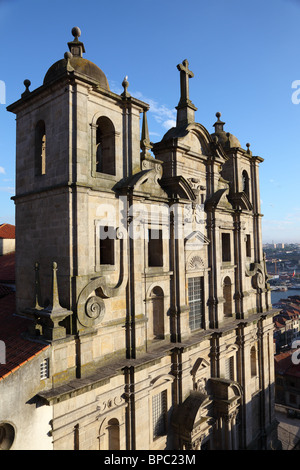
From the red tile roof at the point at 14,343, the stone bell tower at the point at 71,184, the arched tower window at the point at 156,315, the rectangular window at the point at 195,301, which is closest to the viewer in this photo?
the red tile roof at the point at 14,343

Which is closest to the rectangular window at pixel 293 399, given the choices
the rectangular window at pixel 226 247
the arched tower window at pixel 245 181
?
the rectangular window at pixel 226 247

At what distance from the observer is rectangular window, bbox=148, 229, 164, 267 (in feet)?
59.8

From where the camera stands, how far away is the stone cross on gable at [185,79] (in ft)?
71.5

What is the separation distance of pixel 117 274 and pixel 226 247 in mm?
12202

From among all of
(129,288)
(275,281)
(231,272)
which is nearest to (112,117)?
(129,288)

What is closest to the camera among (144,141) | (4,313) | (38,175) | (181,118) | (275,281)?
(38,175)

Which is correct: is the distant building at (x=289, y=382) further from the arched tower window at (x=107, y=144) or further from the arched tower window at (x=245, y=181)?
the arched tower window at (x=107, y=144)

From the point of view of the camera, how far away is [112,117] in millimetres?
15836

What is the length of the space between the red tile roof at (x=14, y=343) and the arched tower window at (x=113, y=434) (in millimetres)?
5608

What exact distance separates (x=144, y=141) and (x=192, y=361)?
531 inches

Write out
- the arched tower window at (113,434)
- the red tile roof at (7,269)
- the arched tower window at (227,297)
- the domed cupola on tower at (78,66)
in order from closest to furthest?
the arched tower window at (113,434)
the domed cupola on tower at (78,66)
the red tile roof at (7,269)
the arched tower window at (227,297)

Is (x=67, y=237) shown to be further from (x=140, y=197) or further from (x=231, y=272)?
(x=231, y=272)

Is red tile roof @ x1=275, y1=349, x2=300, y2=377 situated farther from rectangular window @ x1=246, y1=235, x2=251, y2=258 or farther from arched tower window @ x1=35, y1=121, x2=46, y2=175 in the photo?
arched tower window @ x1=35, y1=121, x2=46, y2=175

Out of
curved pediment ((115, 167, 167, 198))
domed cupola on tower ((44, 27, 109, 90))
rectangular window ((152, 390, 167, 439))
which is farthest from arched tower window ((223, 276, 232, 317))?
domed cupola on tower ((44, 27, 109, 90))
